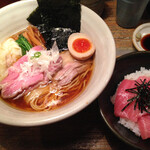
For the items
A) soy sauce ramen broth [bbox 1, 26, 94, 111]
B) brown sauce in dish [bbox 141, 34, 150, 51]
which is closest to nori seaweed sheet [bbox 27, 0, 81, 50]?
soy sauce ramen broth [bbox 1, 26, 94, 111]

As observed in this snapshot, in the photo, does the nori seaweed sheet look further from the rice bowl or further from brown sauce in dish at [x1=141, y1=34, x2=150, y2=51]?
brown sauce in dish at [x1=141, y1=34, x2=150, y2=51]

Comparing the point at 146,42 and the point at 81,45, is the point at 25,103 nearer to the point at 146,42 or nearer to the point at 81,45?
the point at 81,45

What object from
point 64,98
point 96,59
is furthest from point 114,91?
point 64,98

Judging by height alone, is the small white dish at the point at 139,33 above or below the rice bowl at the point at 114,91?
above

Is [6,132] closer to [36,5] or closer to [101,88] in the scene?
[101,88]

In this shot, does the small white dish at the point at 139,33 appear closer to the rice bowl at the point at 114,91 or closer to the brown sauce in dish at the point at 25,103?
the rice bowl at the point at 114,91

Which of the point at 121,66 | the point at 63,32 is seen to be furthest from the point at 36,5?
the point at 121,66

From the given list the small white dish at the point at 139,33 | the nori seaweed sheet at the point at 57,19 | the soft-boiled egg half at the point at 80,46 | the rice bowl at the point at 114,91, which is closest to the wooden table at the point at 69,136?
the rice bowl at the point at 114,91
